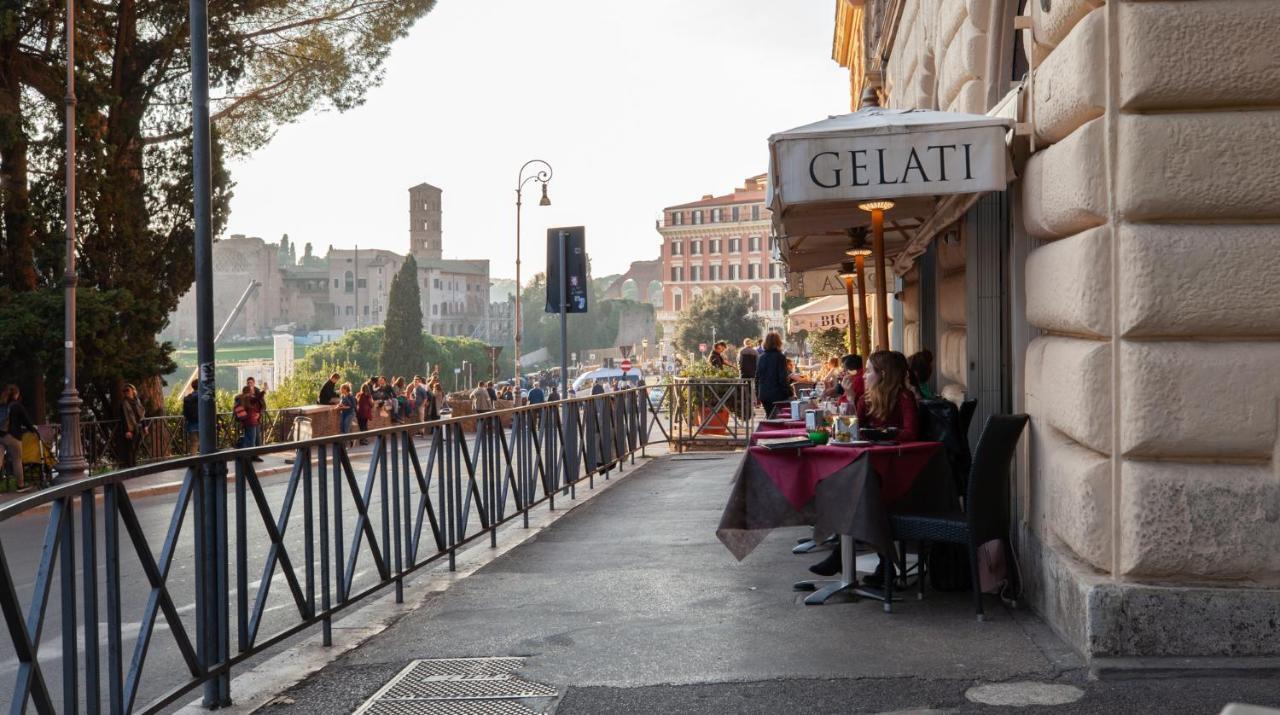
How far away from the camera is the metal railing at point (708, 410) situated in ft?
69.4

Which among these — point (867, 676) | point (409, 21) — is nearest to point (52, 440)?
point (409, 21)

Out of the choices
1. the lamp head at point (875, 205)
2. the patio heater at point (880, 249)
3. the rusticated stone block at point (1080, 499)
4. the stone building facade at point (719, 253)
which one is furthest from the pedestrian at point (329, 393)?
the stone building facade at point (719, 253)

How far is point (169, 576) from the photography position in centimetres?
497

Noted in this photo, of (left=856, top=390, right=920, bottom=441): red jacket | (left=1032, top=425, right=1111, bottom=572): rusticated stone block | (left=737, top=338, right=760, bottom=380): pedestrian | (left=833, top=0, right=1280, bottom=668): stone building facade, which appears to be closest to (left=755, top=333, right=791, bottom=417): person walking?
(left=737, top=338, right=760, bottom=380): pedestrian

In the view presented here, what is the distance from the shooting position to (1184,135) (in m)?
5.43

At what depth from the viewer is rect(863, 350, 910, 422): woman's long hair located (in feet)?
25.1

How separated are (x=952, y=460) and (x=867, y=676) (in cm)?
273

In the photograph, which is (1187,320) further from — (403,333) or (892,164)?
(403,333)

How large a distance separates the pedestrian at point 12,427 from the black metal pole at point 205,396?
13.7 metres

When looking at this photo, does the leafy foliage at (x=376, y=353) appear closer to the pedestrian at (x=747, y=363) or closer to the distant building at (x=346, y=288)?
the distant building at (x=346, y=288)

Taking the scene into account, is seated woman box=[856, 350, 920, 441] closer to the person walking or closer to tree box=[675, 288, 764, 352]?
the person walking

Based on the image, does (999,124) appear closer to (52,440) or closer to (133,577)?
(133,577)

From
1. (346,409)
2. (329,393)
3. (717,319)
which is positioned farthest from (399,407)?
(717,319)

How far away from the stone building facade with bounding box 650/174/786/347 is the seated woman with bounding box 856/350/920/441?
405ft
